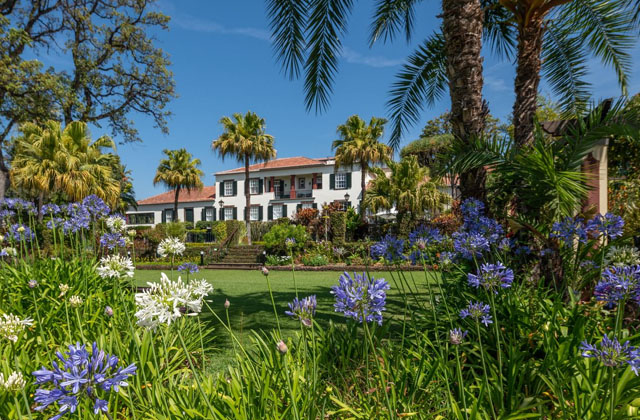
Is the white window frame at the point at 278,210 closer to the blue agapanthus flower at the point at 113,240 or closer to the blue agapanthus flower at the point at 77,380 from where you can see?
the blue agapanthus flower at the point at 113,240

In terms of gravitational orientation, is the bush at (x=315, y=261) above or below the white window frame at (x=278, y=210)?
below

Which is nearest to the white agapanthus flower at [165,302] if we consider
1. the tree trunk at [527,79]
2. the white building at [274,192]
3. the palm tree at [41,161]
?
the tree trunk at [527,79]

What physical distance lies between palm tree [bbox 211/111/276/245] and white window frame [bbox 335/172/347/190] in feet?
29.6

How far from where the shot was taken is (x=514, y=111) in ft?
19.2

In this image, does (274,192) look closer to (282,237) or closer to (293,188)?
(293,188)

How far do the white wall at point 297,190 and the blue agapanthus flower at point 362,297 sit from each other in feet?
109

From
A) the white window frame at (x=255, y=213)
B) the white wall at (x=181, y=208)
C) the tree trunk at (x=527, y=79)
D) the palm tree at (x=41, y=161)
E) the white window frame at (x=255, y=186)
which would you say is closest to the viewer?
the tree trunk at (x=527, y=79)

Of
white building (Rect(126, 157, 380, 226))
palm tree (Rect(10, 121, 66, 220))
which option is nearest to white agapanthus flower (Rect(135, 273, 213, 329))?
palm tree (Rect(10, 121, 66, 220))

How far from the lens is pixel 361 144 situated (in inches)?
1074

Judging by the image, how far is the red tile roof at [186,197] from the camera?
44088 mm

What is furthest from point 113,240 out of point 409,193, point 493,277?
point 409,193

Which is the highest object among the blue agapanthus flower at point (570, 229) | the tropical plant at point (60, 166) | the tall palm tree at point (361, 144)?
the tall palm tree at point (361, 144)

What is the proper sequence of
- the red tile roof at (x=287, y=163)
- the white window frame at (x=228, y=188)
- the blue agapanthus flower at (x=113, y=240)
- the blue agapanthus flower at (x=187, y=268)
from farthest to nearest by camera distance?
the white window frame at (x=228, y=188)
the red tile roof at (x=287, y=163)
the blue agapanthus flower at (x=113, y=240)
the blue agapanthus flower at (x=187, y=268)

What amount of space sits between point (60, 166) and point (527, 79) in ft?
63.1
